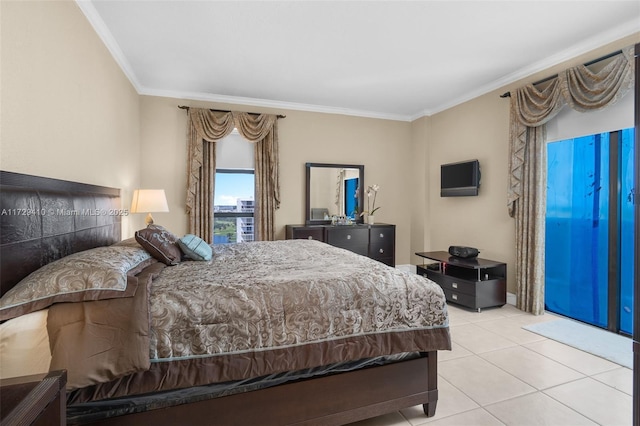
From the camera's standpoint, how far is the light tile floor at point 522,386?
71.7 inches

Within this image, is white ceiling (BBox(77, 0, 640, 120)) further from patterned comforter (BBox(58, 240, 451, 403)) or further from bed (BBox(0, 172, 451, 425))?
patterned comforter (BBox(58, 240, 451, 403))

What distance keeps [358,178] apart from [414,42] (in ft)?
8.23

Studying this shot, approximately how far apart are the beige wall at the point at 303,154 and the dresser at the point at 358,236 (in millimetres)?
420

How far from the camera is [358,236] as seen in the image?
16.0 ft

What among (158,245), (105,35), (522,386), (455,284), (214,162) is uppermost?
(105,35)

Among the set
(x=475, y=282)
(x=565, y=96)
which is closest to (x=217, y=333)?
(x=475, y=282)

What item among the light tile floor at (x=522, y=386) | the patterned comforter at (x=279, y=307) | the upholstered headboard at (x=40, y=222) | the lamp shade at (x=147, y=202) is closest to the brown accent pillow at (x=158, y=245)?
the patterned comforter at (x=279, y=307)

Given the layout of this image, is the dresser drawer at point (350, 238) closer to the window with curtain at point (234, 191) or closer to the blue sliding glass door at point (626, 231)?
the window with curtain at point (234, 191)

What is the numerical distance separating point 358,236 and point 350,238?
0.45 ft

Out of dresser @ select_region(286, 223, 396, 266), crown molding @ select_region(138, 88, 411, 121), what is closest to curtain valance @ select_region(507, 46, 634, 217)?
dresser @ select_region(286, 223, 396, 266)

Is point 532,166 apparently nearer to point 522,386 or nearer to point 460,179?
point 460,179

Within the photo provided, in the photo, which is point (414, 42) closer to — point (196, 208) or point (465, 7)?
point (465, 7)

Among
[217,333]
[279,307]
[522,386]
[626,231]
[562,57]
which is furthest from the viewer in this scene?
[562,57]

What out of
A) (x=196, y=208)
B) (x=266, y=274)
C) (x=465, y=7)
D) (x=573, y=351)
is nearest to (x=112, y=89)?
(x=196, y=208)
